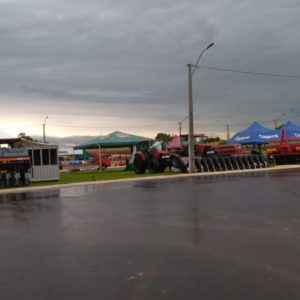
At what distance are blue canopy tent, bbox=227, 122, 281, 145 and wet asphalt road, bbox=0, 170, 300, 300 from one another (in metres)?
36.0

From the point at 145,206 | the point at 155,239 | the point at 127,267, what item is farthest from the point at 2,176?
the point at 127,267

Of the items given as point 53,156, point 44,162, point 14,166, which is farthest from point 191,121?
point 14,166

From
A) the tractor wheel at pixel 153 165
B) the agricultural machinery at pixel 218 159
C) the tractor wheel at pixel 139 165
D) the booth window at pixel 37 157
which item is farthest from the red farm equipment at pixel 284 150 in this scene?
the booth window at pixel 37 157

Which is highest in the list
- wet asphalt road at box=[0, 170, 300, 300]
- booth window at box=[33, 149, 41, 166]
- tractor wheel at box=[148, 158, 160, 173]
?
booth window at box=[33, 149, 41, 166]

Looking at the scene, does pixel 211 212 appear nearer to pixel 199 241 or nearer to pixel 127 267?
pixel 199 241

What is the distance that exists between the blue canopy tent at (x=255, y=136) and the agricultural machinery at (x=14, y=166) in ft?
91.3

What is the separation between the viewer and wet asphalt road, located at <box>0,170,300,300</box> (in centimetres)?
595

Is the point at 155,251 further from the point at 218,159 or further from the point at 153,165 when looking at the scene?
the point at 218,159

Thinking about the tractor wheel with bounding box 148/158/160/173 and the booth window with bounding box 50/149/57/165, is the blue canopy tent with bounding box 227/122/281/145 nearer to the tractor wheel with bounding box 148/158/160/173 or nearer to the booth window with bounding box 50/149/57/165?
the tractor wheel with bounding box 148/158/160/173

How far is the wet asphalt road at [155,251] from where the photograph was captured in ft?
19.5

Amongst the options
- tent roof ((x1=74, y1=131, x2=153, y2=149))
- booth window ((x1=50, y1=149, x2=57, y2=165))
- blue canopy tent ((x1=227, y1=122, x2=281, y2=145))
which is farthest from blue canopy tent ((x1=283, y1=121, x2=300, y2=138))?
booth window ((x1=50, y1=149, x2=57, y2=165))

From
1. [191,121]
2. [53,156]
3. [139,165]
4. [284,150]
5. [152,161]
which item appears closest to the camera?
[53,156]

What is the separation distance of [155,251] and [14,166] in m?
20.7

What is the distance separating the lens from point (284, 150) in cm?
4572
